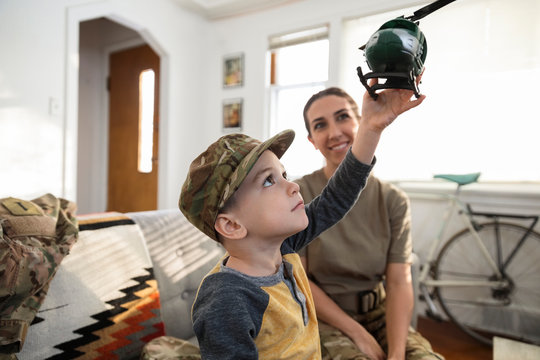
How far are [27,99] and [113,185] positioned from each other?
2149 mm

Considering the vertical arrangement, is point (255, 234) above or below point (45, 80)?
below

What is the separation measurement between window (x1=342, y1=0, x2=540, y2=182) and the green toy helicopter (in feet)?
7.19

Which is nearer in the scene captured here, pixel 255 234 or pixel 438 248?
pixel 255 234

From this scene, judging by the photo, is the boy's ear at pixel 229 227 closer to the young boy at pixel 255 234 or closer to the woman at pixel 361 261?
the young boy at pixel 255 234

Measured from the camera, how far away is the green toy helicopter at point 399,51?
0.62 m

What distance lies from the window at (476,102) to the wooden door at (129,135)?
8.71ft

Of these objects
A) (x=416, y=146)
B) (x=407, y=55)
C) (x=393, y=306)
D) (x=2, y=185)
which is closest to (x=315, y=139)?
(x=393, y=306)

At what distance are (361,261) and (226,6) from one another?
11.5 ft

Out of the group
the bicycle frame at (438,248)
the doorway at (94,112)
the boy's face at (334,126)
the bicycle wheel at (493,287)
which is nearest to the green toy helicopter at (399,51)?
the boy's face at (334,126)

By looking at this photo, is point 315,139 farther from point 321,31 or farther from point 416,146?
point 321,31

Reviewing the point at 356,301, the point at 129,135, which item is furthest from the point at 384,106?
the point at 129,135

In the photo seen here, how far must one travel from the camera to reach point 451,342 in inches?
99.9

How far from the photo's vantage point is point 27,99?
275 centimetres

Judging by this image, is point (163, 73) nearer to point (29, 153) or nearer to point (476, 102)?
point (29, 153)
